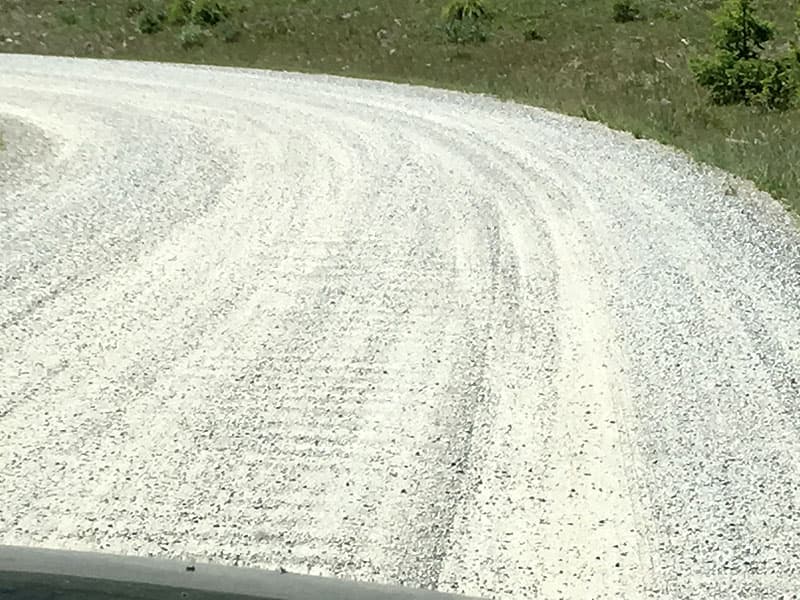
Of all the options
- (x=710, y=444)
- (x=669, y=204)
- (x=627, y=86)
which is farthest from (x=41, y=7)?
(x=710, y=444)

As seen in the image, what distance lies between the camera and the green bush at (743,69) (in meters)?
19.3

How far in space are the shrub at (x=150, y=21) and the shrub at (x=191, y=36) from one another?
1.66m

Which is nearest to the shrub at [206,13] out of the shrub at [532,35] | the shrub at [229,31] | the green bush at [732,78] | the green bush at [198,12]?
the green bush at [198,12]

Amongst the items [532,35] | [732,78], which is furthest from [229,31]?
[732,78]

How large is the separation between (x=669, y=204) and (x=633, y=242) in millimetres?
1731

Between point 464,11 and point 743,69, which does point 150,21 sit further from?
point 743,69

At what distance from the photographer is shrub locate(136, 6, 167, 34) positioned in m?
32.9

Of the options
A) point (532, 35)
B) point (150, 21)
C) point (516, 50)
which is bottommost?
point (150, 21)

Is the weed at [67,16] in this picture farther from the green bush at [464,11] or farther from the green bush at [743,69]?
the green bush at [743,69]

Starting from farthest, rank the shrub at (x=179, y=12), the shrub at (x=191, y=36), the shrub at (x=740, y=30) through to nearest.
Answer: the shrub at (x=179, y=12)
the shrub at (x=191, y=36)
the shrub at (x=740, y=30)

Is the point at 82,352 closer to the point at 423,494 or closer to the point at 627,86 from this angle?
the point at 423,494

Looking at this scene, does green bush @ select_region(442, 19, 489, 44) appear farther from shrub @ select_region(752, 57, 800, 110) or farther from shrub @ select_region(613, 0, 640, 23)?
shrub @ select_region(752, 57, 800, 110)

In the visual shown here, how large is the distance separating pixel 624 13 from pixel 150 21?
13.1 m

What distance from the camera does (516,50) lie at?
→ 1110 inches
